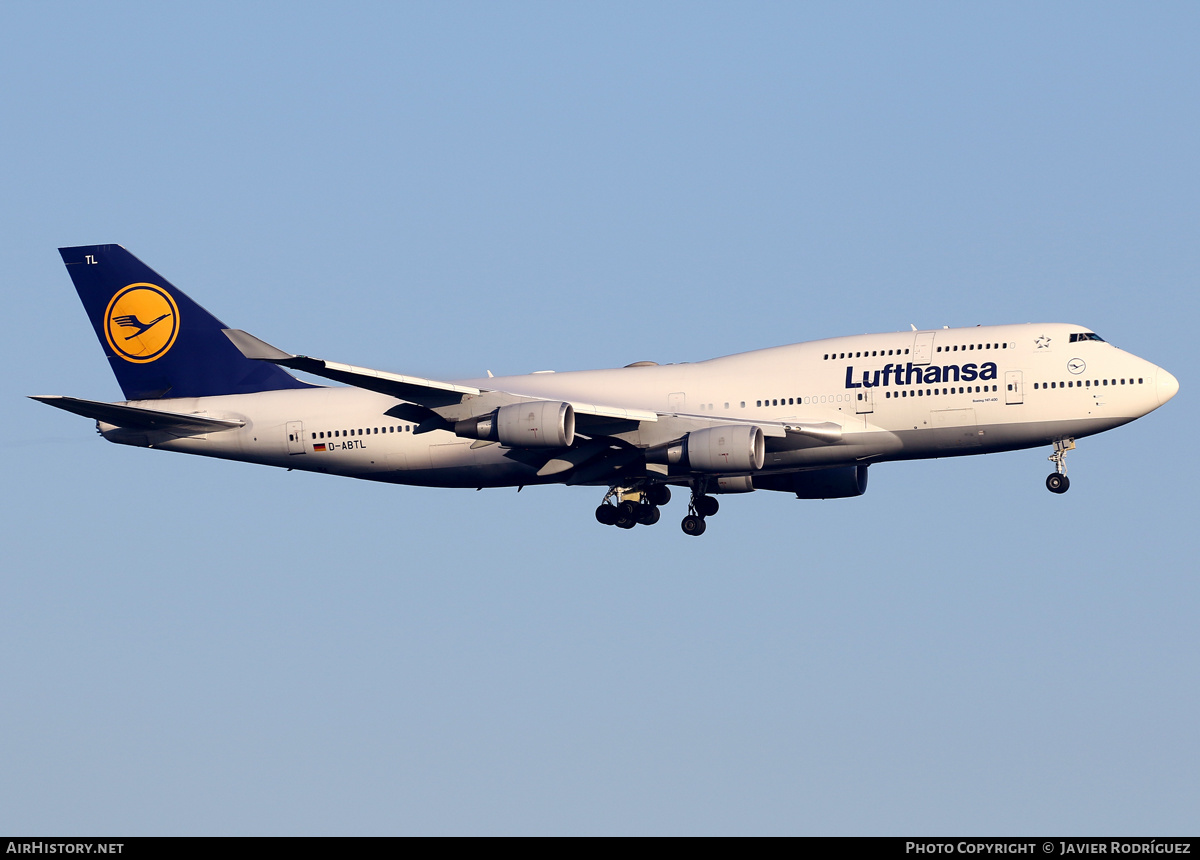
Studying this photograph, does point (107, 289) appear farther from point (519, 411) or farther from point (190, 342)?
point (519, 411)

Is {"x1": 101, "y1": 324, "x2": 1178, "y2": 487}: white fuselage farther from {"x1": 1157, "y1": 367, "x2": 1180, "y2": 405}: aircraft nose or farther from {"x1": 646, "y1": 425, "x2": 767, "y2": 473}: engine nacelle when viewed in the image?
{"x1": 646, "y1": 425, "x2": 767, "y2": 473}: engine nacelle

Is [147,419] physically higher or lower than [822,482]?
higher

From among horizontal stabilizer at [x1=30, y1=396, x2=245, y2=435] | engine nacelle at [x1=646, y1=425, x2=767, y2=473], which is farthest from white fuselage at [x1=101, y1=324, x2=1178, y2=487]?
engine nacelle at [x1=646, y1=425, x2=767, y2=473]

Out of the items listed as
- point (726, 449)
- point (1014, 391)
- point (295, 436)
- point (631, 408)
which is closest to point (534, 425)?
point (631, 408)

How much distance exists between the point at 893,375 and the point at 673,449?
23.4 feet

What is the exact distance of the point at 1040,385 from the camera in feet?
160

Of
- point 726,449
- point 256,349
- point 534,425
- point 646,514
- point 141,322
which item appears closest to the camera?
point 256,349

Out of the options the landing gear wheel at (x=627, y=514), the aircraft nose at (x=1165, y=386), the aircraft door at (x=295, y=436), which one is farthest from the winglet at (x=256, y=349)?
the aircraft nose at (x=1165, y=386)

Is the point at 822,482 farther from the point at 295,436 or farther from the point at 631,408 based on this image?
the point at 295,436

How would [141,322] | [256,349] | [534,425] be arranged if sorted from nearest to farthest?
[256,349] < [534,425] < [141,322]

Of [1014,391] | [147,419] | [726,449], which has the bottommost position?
[726,449]

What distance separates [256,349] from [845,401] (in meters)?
17.9

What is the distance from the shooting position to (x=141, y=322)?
5812 centimetres
